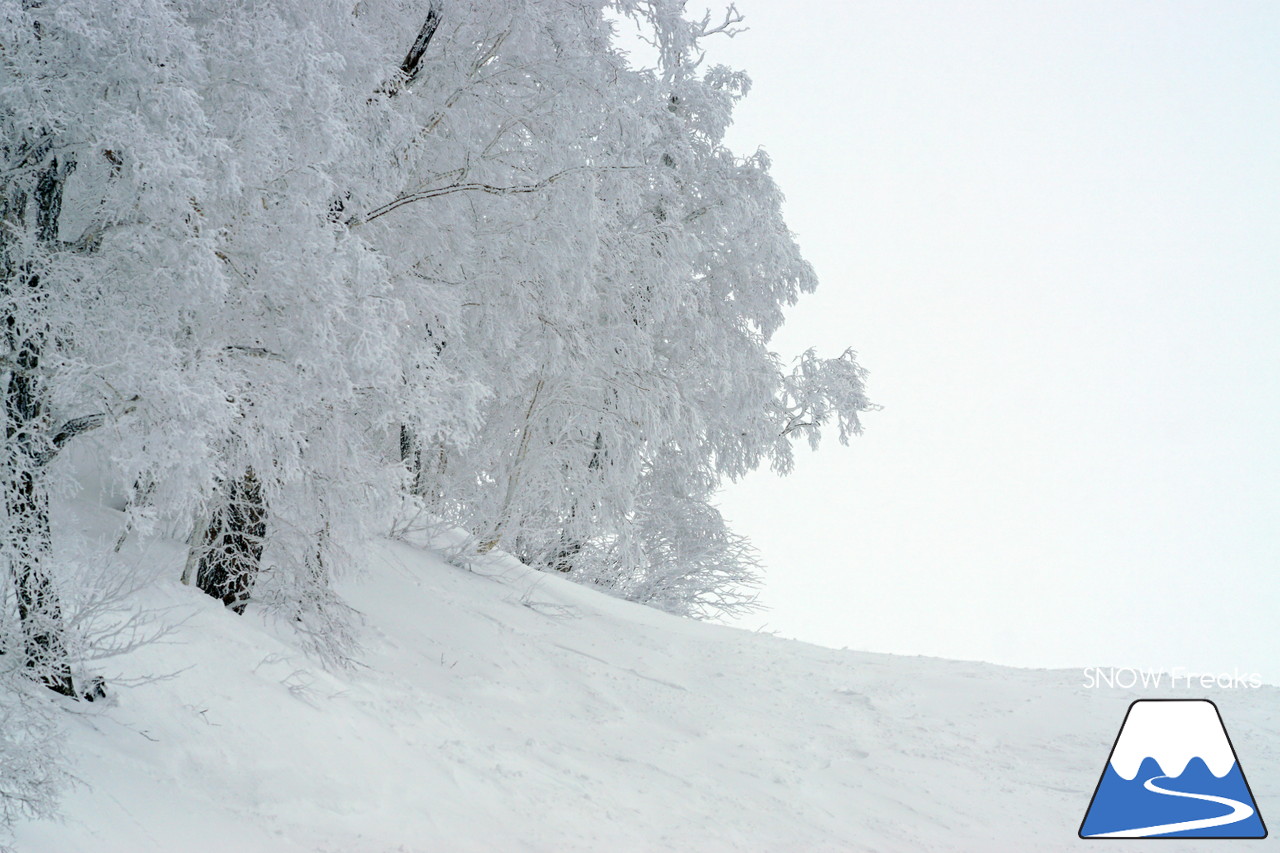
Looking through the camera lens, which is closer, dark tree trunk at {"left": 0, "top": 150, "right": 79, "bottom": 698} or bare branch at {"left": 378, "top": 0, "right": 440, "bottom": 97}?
dark tree trunk at {"left": 0, "top": 150, "right": 79, "bottom": 698}

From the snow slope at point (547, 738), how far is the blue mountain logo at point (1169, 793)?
202mm

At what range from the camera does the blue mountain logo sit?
675 centimetres

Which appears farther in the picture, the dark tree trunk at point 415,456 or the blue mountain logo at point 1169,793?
the dark tree trunk at point 415,456

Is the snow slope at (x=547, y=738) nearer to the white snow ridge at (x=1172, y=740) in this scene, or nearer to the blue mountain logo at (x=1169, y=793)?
the blue mountain logo at (x=1169, y=793)

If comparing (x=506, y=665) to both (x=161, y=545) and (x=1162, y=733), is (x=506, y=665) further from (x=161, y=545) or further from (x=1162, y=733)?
(x=1162, y=733)

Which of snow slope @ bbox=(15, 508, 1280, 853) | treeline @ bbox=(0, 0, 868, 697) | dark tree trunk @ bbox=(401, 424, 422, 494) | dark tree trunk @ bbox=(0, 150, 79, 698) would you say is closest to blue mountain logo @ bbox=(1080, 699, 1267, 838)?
snow slope @ bbox=(15, 508, 1280, 853)

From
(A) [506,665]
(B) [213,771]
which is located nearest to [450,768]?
(B) [213,771]

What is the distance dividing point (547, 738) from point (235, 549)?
2352 mm

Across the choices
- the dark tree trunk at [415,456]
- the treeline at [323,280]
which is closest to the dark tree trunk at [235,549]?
the treeline at [323,280]

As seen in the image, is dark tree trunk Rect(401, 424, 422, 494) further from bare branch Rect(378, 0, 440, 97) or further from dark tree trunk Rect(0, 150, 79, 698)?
dark tree trunk Rect(0, 150, 79, 698)

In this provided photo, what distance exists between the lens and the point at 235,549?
6.68 metres

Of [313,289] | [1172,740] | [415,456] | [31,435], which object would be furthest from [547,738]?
[415,456]

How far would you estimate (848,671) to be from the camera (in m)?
10.3

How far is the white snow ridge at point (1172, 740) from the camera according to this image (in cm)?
685
